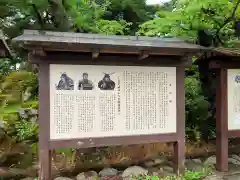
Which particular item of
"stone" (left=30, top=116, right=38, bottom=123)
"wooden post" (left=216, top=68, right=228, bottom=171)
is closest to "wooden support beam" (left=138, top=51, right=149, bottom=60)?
"wooden post" (left=216, top=68, right=228, bottom=171)

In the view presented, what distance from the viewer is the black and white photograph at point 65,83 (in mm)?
4883

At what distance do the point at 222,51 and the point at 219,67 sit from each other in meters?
0.50

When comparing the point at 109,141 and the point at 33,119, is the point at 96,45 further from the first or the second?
the point at 33,119

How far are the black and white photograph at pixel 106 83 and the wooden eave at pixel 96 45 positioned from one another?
545 millimetres

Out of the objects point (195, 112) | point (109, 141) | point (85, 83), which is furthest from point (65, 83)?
point (195, 112)

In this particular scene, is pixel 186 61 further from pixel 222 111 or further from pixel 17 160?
pixel 17 160

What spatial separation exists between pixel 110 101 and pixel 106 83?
389 mm

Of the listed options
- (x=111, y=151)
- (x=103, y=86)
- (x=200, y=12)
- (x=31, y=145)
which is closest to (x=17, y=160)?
(x=31, y=145)

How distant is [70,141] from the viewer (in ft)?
16.1

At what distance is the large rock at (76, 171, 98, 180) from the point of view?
5.52 m

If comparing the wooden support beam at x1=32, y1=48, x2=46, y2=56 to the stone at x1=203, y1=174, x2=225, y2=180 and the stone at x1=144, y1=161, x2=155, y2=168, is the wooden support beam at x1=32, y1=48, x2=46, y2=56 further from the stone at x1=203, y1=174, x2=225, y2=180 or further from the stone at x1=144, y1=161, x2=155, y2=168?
the stone at x1=203, y1=174, x2=225, y2=180

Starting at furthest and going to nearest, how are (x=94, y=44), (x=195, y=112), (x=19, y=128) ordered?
(x=195, y=112) → (x=19, y=128) → (x=94, y=44)

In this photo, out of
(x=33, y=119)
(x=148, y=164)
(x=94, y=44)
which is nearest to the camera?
(x=94, y=44)

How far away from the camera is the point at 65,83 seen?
4.91m
